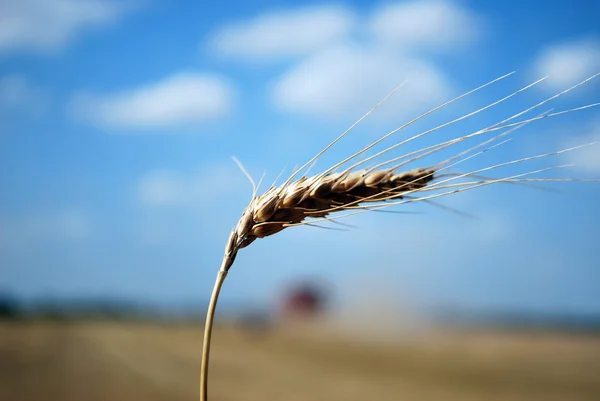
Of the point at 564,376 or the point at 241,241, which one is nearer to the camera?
the point at 241,241

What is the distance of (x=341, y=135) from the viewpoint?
1732mm

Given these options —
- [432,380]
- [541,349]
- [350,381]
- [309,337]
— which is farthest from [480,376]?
[309,337]

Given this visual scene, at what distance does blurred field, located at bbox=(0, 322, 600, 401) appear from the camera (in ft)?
52.4

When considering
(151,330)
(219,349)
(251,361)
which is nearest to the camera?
(251,361)

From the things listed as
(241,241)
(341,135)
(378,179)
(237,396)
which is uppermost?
(341,135)

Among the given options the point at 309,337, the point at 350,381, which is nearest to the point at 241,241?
the point at 350,381

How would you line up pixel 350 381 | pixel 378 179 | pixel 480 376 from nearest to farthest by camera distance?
pixel 378 179, pixel 350 381, pixel 480 376

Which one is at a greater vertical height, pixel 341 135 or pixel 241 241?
pixel 341 135

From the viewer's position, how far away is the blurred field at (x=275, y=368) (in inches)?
629

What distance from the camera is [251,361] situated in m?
24.0

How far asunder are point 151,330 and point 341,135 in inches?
1392

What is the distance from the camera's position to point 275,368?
22.2 m

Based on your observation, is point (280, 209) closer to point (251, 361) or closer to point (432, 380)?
point (432, 380)

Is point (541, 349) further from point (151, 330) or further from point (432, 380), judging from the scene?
point (151, 330)
